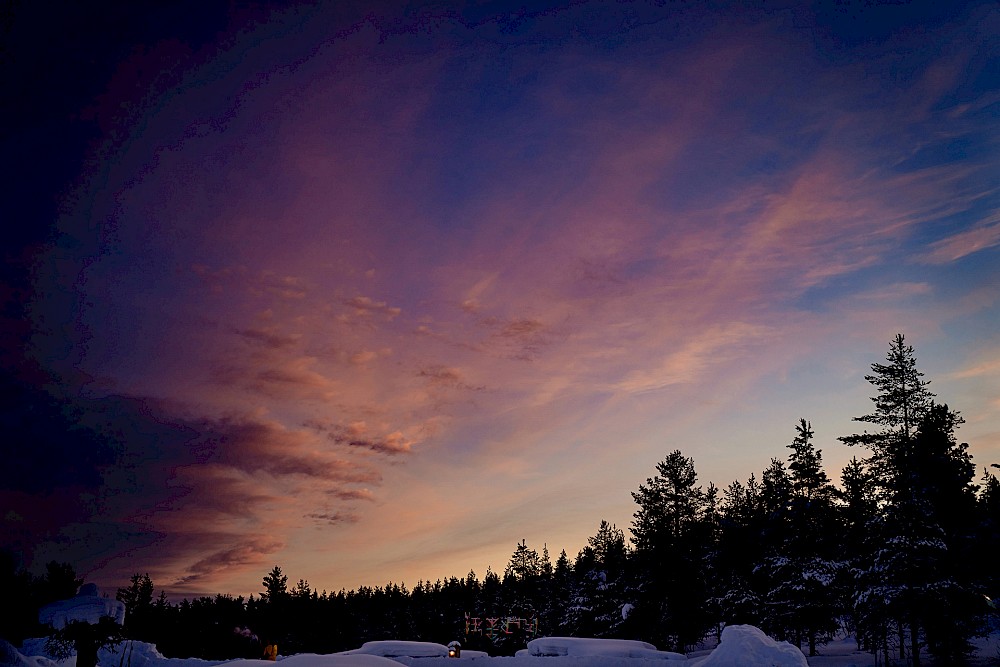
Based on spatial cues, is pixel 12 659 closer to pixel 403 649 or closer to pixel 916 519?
pixel 403 649

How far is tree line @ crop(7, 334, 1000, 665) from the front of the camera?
28859mm

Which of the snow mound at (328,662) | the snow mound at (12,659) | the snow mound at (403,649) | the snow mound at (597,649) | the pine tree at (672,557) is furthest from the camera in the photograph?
the pine tree at (672,557)

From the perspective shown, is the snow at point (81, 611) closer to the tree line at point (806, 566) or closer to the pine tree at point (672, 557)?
the tree line at point (806, 566)

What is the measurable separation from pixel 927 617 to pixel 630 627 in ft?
66.5

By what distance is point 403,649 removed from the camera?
2989 cm

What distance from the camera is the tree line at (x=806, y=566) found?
28.9 meters

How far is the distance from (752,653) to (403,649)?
51.4 ft

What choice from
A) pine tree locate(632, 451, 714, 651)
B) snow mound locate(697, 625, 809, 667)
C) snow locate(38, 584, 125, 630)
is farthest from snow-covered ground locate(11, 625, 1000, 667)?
pine tree locate(632, 451, 714, 651)

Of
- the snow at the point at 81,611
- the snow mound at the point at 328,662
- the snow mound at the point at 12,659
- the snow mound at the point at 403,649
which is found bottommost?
the snow mound at the point at 403,649

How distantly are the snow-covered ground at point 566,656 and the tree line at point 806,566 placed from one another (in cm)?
229

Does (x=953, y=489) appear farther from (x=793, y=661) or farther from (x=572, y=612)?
(x=572, y=612)

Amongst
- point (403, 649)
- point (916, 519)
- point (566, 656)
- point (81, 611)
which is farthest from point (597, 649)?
point (81, 611)

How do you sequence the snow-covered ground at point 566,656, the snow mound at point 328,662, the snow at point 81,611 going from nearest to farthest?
the snow mound at point 328,662 < the snow-covered ground at point 566,656 < the snow at point 81,611

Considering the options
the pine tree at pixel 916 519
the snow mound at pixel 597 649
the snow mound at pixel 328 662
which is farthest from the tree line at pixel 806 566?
the snow mound at pixel 328 662
